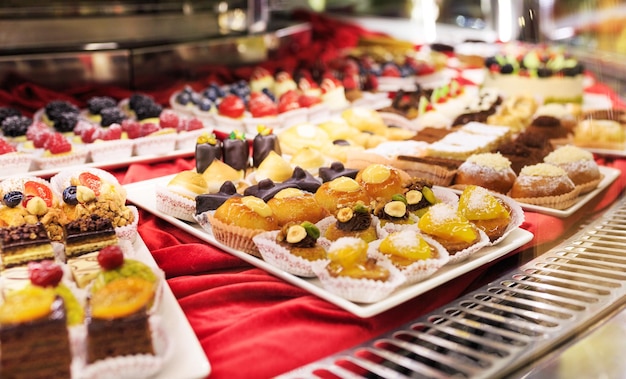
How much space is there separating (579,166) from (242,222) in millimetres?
1420

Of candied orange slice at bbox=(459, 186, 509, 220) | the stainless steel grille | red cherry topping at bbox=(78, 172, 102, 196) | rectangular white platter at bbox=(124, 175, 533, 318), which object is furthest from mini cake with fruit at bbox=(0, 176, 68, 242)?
candied orange slice at bbox=(459, 186, 509, 220)

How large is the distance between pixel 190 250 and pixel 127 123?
1.24 meters

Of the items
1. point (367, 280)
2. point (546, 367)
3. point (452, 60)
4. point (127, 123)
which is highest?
point (452, 60)

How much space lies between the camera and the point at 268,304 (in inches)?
65.9

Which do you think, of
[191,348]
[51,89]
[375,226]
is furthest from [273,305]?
[51,89]

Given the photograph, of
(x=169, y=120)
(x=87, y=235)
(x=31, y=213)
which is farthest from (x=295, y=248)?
(x=169, y=120)

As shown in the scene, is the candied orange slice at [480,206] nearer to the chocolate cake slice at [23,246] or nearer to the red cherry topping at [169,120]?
the chocolate cake slice at [23,246]

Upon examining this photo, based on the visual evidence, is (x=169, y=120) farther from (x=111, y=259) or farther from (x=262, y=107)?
(x=111, y=259)

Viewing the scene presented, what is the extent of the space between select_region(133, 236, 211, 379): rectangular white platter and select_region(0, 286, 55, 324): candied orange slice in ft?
0.83

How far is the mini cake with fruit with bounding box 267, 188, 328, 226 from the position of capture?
1.96 meters

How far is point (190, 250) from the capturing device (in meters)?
1.89

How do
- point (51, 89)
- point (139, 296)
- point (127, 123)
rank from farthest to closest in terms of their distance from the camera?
point (51, 89)
point (127, 123)
point (139, 296)

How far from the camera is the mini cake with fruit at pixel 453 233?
5.97ft

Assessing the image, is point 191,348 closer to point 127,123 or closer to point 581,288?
point 581,288
